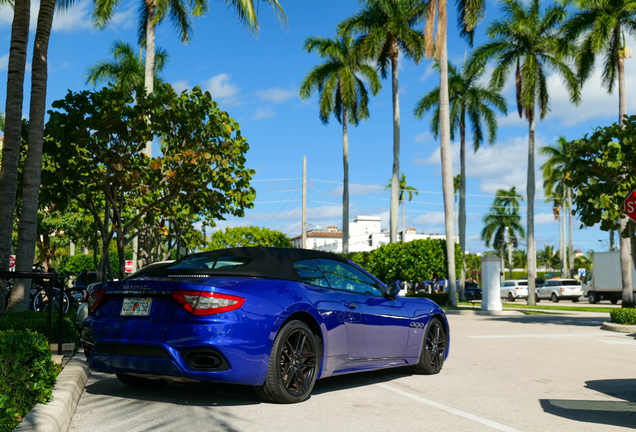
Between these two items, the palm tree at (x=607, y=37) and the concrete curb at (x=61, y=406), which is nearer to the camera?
the concrete curb at (x=61, y=406)

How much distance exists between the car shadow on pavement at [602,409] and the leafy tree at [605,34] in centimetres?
2489

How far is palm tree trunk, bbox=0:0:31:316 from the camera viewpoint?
1000 cm

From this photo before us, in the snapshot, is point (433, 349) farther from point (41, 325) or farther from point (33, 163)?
point (33, 163)

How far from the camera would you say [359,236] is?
479 feet

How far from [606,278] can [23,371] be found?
42153 millimetres

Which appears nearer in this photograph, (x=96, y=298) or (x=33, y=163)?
(x=96, y=298)

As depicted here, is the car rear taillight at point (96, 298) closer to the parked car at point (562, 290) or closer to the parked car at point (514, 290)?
the parked car at point (562, 290)

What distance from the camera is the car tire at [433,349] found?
8.15 m

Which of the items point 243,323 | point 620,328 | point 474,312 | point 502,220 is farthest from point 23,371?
point 502,220

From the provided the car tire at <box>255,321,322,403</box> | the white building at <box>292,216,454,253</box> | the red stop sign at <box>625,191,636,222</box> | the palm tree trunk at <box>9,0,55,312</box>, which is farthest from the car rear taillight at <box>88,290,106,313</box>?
the white building at <box>292,216,454,253</box>

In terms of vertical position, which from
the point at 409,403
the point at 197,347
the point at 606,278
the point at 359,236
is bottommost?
the point at 409,403

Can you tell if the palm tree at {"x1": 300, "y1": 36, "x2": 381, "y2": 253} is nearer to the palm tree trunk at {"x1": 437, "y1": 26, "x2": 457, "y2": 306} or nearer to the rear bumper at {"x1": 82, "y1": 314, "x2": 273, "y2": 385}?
the palm tree trunk at {"x1": 437, "y1": 26, "x2": 457, "y2": 306}

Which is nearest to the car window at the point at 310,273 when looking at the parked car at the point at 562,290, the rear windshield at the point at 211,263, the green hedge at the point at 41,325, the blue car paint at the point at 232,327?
the blue car paint at the point at 232,327

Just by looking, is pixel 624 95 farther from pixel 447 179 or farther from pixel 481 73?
pixel 481 73
